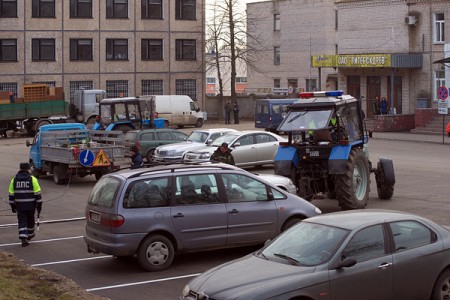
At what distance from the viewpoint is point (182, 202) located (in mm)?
13281

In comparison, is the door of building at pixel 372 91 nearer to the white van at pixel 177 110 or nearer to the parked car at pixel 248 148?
the white van at pixel 177 110

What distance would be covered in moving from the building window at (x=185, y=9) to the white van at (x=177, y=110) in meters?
11.9

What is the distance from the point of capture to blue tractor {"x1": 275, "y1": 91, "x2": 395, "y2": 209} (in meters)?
18.3

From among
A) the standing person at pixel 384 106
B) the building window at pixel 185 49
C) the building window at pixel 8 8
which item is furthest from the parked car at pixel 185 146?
the building window at pixel 185 49

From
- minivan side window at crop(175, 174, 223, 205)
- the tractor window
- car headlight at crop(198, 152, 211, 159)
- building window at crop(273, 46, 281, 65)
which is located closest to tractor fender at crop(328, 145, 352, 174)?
the tractor window

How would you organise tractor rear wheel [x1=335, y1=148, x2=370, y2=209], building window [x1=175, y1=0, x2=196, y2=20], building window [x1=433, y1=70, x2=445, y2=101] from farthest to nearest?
building window [x1=175, y1=0, x2=196, y2=20] → building window [x1=433, y1=70, x2=445, y2=101] → tractor rear wheel [x1=335, y1=148, x2=370, y2=209]

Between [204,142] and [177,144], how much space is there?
103cm

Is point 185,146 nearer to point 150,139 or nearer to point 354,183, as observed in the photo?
point 150,139

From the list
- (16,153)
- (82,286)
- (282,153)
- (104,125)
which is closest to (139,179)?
(82,286)

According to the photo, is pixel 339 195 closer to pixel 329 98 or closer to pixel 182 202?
pixel 329 98

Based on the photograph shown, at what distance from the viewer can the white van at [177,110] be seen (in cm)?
5166

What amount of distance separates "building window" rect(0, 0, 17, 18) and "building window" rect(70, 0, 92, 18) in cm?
415

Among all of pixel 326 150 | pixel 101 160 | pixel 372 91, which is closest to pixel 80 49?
pixel 372 91

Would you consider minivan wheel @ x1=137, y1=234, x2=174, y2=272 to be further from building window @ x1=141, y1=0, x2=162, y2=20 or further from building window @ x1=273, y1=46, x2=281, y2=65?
building window @ x1=273, y1=46, x2=281, y2=65
